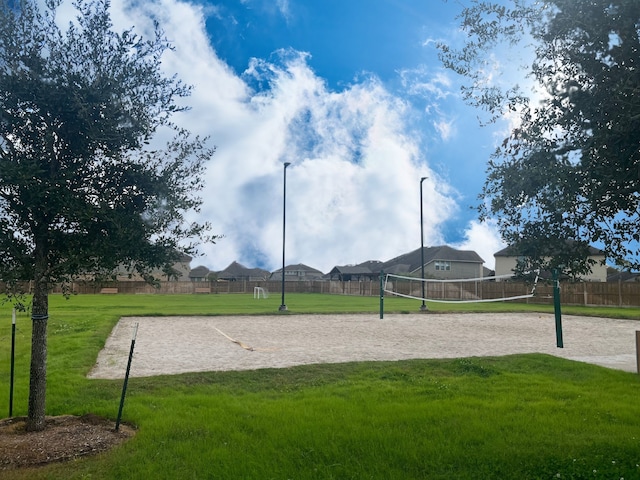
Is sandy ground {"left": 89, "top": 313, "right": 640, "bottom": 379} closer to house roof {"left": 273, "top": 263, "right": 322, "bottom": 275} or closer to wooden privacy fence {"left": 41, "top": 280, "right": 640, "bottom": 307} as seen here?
wooden privacy fence {"left": 41, "top": 280, "right": 640, "bottom": 307}

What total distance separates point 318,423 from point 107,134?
3.78 m

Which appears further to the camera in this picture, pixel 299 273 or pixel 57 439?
pixel 299 273

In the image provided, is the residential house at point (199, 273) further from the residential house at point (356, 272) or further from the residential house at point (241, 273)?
the residential house at point (356, 272)

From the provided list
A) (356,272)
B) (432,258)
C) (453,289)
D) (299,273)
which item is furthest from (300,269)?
(453,289)

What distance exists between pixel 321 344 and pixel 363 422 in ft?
25.6

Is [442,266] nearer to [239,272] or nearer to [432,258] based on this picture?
[432,258]

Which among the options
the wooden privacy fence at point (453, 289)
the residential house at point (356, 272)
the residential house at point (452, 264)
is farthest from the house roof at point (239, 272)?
the residential house at point (452, 264)

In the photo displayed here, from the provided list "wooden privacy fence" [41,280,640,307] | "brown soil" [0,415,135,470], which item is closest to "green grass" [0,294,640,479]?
"brown soil" [0,415,135,470]

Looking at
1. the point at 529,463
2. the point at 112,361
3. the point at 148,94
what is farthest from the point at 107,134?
the point at 112,361

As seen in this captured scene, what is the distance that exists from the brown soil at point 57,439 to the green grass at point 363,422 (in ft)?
0.73

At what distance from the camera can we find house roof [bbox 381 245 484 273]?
65.8 m

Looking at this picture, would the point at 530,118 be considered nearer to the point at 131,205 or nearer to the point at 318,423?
the point at 318,423

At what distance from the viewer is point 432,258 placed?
6581 centimetres

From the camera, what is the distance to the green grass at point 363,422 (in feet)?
15.2
